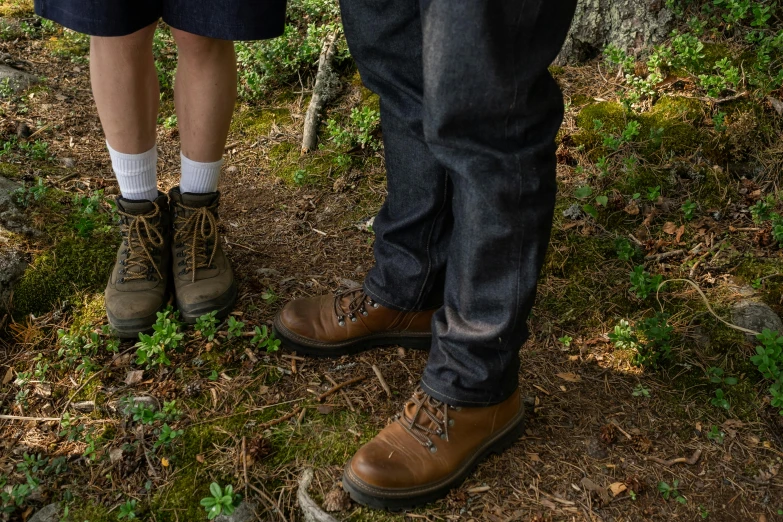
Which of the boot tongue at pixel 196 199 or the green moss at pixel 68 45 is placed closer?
the boot tongue at pixel 196 199

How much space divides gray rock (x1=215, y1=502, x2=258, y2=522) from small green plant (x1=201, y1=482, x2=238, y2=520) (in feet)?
0.20

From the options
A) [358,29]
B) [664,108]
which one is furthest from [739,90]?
[358,29]

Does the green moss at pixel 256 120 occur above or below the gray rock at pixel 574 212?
below

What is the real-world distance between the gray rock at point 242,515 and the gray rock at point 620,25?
3.02 metres

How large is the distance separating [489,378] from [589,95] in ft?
7.19

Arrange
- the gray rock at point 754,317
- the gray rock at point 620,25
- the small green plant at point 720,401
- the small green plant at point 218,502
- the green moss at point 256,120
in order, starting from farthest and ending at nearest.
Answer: the green moss at point 256,120
the gray rock at point 620,25
the gray rock at point 754,317
the small green plant at point 720,401
the small green plant at point 218,502

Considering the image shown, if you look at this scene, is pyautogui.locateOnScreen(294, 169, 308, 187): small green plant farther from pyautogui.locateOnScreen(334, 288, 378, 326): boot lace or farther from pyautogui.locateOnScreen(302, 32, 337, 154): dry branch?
pyautogui.locateOnScreen(334, 288, 378, 326): boot lace

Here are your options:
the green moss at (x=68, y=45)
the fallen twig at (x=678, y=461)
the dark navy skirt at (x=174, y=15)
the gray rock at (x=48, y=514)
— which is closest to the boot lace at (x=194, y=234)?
the dark navy skirt at (x=174, y=15)

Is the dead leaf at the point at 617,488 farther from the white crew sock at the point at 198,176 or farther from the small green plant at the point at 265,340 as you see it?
the white crew sock at the point at 198,176

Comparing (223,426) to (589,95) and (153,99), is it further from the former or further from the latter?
(589,95)

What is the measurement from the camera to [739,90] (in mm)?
3250

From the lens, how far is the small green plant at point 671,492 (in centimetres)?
199

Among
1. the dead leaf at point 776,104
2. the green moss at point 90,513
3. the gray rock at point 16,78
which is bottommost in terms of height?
the green moss at point 90,513

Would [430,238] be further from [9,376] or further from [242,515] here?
[9,376]
